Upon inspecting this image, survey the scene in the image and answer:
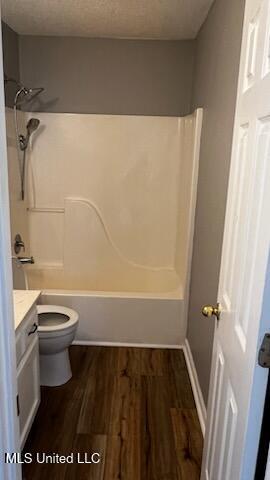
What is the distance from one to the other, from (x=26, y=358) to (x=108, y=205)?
178cm

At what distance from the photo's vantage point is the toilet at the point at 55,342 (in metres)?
2.27

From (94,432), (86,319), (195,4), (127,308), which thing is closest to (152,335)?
(127,308)

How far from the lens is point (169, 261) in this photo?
135 inches

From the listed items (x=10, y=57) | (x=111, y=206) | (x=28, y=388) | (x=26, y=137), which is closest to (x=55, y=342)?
(x=28, y=388)

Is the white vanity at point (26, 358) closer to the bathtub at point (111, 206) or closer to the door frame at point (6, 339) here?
the door frame at point (6, 339)

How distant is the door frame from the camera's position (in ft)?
3.09

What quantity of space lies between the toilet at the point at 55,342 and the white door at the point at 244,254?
119 centimetres

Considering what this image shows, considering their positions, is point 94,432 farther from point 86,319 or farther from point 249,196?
point 249,196

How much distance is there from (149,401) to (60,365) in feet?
1.99

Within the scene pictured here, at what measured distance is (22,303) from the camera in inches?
75.0

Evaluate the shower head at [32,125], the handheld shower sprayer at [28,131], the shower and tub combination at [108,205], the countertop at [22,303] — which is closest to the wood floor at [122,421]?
the shower and tub combination at [108,205]

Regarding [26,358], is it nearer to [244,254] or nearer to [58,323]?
[58,323]

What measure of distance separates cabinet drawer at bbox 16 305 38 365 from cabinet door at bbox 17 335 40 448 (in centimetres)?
4

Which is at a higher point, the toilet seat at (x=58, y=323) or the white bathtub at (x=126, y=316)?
the toilet seat at (x=58, y=323)
